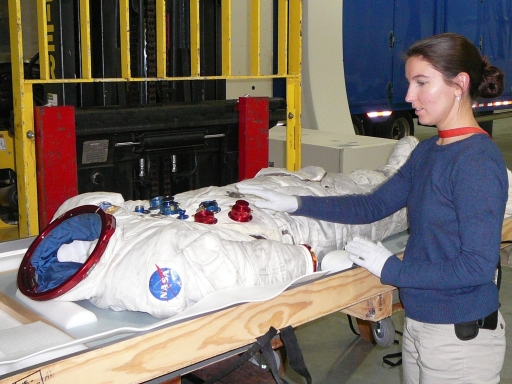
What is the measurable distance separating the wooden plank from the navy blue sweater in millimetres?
246

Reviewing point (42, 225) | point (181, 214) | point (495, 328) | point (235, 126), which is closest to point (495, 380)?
point (495, 328)

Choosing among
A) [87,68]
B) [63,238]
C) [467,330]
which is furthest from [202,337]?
[87,68]

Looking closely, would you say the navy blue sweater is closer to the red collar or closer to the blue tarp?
the red collar

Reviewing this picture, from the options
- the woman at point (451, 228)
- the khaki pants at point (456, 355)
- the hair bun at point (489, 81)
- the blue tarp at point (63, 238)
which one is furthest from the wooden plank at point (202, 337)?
the hair bun at point (489, 81)

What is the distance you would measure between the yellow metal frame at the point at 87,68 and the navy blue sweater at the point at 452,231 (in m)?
1.76

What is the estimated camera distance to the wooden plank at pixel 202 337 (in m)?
1.75

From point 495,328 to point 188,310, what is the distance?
0.95m

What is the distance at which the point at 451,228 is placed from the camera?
1995mm

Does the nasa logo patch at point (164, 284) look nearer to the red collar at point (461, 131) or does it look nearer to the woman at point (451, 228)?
the woman at point (451, 228)

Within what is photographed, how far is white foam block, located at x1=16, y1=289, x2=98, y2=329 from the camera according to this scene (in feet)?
6.77

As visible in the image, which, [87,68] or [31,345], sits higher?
[87,68]

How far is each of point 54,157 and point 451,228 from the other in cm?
195

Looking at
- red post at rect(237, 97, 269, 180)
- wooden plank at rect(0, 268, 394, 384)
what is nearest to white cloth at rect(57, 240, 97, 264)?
wooden plank at rect(0, 268, 394, 384)

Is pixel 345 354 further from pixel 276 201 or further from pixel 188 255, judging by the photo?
pixel 188 255
